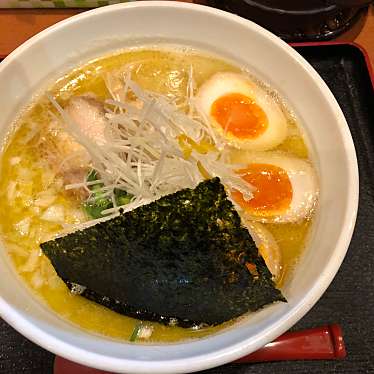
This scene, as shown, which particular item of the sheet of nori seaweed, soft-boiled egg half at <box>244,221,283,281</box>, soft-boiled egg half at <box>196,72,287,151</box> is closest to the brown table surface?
soft-boiled egg half at <box>196,72,287,151</box>

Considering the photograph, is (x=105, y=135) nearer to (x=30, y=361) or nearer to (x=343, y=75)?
(x=30, y=361)

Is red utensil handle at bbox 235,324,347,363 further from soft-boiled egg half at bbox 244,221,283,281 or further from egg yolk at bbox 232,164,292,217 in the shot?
egg yolk at bbox 232,164,292,217

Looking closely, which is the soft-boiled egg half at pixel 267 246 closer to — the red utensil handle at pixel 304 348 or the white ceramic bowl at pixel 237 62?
the white ceramic bowl at pixel 237 62

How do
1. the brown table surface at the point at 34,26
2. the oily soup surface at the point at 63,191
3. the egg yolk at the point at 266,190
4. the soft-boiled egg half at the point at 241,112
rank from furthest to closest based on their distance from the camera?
1. the brown table surface at the point at 34,26
2. the soft-boiled egg half at the point at 241,112
3. the egg yolk at the point at 266,190
4. the oily soup surface at the point at 63,191

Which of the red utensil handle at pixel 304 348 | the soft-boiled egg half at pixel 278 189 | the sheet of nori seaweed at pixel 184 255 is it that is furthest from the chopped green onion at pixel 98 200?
the red utensil handle at pixel 304 348

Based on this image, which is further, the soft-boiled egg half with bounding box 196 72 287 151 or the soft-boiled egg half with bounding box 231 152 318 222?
the soft-boiled egg half with bounding box 196 72 287 151
